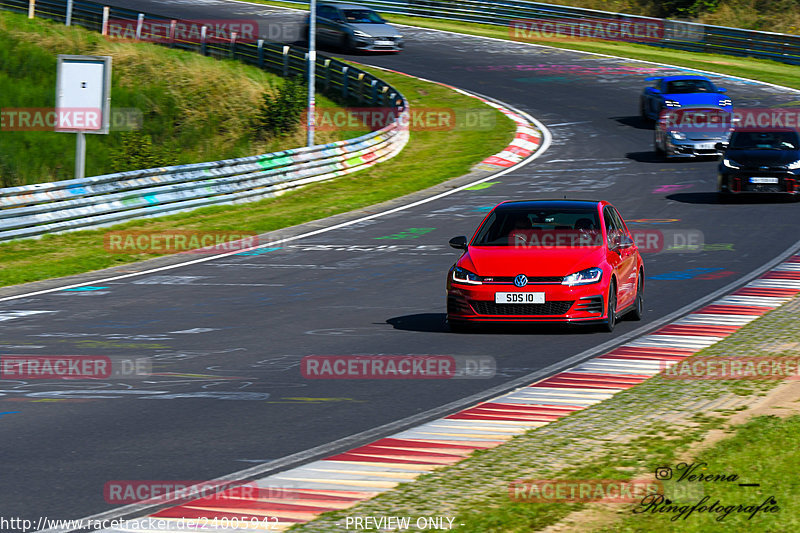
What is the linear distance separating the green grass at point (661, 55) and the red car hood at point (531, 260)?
32.6 m

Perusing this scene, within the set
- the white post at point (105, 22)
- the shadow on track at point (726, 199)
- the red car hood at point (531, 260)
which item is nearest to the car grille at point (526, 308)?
the red car hood at point (531, 260)

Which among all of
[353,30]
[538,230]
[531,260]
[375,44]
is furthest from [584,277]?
[375,44]

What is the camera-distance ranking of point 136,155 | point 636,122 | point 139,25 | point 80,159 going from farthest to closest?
point 139,25
point 636,122
point 136,155
point 80,159

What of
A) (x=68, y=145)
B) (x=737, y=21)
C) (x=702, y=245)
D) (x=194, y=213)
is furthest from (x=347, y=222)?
(x=737, y=21)

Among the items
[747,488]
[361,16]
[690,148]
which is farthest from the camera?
[361,16]

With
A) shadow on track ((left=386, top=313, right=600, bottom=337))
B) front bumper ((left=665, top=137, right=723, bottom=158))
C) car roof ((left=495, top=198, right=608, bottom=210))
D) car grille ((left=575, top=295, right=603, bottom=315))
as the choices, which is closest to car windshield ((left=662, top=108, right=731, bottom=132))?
front bumper ((left=665, top=137, right=723, bottom=158))

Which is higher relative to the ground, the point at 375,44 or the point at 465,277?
the point at 375,44

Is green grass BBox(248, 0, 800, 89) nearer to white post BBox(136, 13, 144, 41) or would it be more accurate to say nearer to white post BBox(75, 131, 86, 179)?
white post BBox(136, 13, 144, 41)

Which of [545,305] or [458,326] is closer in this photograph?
[545,305]

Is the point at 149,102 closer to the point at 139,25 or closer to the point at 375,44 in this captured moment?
the point at 139,25

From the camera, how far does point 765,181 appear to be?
24.9 m

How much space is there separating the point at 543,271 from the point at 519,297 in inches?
15.9

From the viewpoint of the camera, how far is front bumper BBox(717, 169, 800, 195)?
2483 centimetres

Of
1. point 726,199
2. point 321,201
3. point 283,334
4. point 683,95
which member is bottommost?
point 321,201
